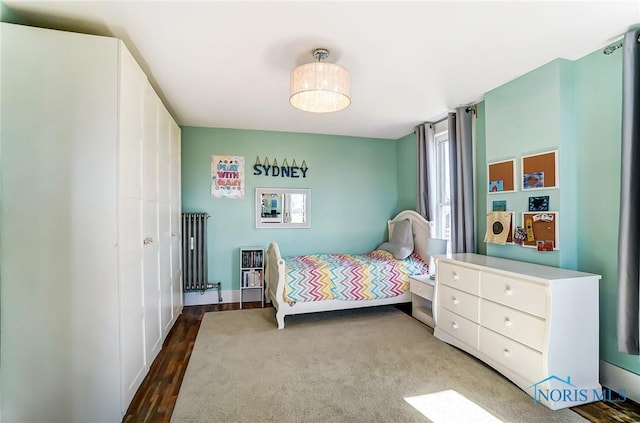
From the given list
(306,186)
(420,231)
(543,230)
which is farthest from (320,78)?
(420,231)

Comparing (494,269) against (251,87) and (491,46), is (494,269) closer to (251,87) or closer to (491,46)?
(491,46)

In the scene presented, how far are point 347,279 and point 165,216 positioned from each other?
6.54 ft

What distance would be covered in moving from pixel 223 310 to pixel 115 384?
2077mm

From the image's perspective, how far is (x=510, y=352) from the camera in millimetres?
2131

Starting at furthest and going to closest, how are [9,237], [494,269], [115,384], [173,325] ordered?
1. [173,325]
2. [494,269]
3. [115,384]
4. [9,237]

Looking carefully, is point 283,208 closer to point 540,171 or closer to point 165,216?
point 165,216

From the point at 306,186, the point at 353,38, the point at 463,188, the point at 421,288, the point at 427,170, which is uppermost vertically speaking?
the point at 353,38

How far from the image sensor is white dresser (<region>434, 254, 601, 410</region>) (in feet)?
6.22

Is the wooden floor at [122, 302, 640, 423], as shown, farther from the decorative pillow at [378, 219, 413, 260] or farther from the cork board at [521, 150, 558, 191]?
the decorative pillow at [378, 219, 413, 260]

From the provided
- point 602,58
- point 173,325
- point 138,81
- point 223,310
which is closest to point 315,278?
point 223,310

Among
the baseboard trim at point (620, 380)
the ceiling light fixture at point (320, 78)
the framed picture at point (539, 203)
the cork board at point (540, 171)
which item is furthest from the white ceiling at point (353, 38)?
the baseboard trim at point (620, 380)

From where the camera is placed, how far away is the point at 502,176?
2783mm

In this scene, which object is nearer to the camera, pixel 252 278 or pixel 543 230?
pixel 543 230

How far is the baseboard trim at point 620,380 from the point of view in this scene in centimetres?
197
